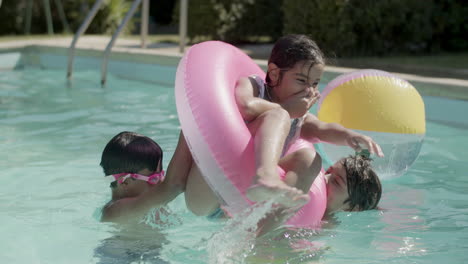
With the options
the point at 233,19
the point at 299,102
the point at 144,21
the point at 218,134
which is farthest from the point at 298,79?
the point at 233,19

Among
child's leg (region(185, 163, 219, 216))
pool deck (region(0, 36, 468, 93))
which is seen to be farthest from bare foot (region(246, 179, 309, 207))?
pool deck (region(0, 36, 468, 93))

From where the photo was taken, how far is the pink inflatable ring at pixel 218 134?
2994 millimetres

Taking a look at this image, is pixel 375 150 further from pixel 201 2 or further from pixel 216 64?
pixel 201 2

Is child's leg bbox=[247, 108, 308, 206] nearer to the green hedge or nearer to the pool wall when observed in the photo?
the pool wall

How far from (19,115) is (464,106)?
424 centimetres

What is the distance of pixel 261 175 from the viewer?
283cm

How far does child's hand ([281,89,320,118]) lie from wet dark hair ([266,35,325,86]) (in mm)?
134

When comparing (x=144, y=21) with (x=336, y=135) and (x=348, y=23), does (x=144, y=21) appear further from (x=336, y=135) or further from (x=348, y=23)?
(x=336, y=135)

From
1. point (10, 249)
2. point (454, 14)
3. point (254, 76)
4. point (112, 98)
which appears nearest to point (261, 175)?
point (254, 76)

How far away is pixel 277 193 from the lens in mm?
2760

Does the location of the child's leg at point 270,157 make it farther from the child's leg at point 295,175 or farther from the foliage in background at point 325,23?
the foliage in background at point 325,23

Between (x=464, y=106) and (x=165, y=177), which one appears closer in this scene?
(x=165, y=177)

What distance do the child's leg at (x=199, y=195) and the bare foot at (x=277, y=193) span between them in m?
0.51

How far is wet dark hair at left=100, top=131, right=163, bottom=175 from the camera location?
11.3 ft
